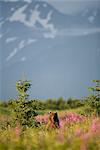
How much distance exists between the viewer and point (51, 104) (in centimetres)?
3997

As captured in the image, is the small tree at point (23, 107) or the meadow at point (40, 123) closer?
the meadow at point (40, 123)

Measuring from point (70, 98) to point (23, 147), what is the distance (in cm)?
3426

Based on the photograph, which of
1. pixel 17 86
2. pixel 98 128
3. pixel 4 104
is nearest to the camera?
pixel 98 128

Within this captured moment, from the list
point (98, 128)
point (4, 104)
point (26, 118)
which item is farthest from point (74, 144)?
point (4, 104)

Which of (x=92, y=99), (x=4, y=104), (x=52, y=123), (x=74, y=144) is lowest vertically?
(x=74, y=144)

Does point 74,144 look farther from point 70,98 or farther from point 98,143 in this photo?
point 70,98

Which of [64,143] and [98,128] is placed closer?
[64,143]

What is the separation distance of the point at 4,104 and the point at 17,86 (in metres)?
25.7

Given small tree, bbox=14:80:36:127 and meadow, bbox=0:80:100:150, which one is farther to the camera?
small tree, bbox=14:80:36:127

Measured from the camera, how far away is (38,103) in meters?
12.5

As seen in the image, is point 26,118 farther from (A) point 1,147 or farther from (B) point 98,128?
(A) point 1,147

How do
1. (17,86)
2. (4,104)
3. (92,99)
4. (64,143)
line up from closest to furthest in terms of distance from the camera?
1. (64,143)
2. (17,86)
3. (92,99)
4. (4,104)

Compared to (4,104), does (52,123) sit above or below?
below

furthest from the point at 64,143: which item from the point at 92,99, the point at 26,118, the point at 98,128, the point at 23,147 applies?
the point at 92,99
